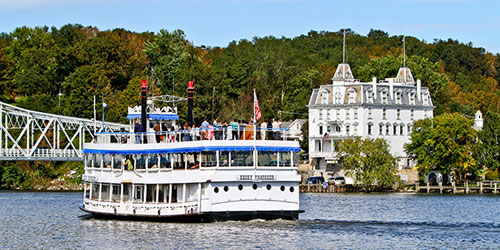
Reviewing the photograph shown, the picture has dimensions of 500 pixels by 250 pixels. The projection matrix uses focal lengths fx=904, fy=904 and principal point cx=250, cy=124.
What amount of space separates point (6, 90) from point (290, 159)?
110533 millimetres

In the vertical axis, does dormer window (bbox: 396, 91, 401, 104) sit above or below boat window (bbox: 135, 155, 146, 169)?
above

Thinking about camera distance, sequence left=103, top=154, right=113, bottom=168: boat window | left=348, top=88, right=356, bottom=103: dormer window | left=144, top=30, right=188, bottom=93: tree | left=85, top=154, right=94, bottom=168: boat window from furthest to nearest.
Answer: left=144, top=30, right=188, bottom=93: tree, left=348, top=88, right=356, bottom=103: dormer window, left=85, top=154, right=94, bottom=168: boat window, left=103, top=154, right=113, bottom=168: boat window

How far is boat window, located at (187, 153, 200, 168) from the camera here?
176 ft

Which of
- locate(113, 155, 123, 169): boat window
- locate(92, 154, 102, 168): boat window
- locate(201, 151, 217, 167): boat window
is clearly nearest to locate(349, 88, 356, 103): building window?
locate(92, 154, 102, 168): boat window

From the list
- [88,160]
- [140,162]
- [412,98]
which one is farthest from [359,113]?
[140,162]

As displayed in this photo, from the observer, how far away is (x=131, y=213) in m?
56.3

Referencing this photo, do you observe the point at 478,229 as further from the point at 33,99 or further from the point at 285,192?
the point at 33,99

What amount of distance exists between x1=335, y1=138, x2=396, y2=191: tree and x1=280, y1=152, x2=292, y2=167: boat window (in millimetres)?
51450

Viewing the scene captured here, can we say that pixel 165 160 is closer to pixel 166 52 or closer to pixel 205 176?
pixel 205 176

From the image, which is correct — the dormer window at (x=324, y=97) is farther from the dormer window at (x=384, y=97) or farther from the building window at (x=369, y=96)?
the dormer window at (x=384, y=97)

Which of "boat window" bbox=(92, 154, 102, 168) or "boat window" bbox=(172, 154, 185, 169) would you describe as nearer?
"boat window" bbox=(172, 154, 185, 169)

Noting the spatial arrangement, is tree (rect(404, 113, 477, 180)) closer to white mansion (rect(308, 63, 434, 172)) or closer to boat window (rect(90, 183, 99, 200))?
white mansion (rect(308, 63, 434, 172))

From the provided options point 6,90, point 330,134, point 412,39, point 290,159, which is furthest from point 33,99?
point 290,159

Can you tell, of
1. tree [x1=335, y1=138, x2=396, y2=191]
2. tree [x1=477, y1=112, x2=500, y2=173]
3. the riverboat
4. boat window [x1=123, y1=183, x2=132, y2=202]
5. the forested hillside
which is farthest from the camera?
the forested hillside
